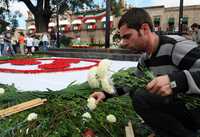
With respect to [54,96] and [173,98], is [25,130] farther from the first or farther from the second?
[173,98]

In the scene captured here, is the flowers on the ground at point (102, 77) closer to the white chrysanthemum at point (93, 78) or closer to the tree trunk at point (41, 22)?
the white chrysanthemum at point (93, 78)

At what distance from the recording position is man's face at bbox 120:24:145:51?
6.67 ft

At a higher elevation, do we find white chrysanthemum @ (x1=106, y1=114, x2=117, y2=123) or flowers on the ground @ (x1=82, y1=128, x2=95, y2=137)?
white chrysanthemum @ (x1=106, y1=114, x2=117, y2=123)

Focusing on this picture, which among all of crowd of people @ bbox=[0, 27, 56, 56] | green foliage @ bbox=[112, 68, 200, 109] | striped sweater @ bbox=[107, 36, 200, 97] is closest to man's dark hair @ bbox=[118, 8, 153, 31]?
striped sweater @ bbox=[107, 36, 200, 97]

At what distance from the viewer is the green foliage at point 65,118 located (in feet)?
7.98

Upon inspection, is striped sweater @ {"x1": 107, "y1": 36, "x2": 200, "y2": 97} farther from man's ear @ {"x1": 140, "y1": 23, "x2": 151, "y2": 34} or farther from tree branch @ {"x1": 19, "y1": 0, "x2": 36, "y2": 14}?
tree branch @ {"x1": 19, "y1": 0, "x2": 36, "y2": 14}

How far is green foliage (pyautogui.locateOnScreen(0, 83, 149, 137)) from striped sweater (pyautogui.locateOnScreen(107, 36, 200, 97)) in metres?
0.64

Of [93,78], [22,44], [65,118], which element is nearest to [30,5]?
[22,44]

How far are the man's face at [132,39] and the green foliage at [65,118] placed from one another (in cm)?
77

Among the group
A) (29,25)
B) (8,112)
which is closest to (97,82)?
(8,112)

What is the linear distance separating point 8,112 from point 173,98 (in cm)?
140

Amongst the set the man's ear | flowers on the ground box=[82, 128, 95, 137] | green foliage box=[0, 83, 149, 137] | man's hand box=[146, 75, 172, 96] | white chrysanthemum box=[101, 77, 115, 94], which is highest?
the man's ear

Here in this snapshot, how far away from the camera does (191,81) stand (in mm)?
1686

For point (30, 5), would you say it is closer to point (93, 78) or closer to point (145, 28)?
point (93, 78)
